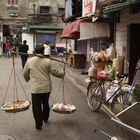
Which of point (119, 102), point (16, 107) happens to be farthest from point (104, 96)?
point (16, 107)

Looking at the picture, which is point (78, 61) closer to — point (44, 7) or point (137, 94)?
point (137, 94)

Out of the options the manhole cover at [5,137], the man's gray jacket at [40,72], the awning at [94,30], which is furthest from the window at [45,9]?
the manhole cover at [5,137]

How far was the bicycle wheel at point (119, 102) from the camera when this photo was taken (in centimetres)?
992

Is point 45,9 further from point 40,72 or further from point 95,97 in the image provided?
point 40,72

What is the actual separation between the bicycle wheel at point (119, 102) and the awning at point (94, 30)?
6.71 meters

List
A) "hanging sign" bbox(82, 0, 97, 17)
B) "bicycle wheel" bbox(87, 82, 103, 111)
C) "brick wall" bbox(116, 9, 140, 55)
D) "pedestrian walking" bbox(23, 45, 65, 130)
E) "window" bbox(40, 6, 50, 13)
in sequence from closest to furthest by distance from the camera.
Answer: "pedestrian walking" bbox(23, 45, 65, 130)
"bicycle wheel" bbox(87, 82, 103, 111)
"brick wall" bbox(116, 9, 140, 55)
"hanging sign" bbox(82, 0, 97, 17)
"window" bbox(40, 6, 50, 13)

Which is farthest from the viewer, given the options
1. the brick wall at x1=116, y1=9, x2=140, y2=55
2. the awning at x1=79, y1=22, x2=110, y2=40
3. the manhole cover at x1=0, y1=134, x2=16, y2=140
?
the awning at x1=79, y1=22, x2=110, y2=40

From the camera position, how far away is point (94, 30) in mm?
17062

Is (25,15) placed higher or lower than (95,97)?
higher

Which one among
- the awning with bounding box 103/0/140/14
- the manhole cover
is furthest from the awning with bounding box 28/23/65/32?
the manhole cover

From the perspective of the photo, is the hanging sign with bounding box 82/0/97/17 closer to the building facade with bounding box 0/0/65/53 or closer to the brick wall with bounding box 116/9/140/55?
the brick wall with bounding box 116/9/140/55

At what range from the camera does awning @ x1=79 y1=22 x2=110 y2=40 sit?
16.8m

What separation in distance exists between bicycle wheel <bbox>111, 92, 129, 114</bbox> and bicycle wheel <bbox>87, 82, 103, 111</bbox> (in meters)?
0.56

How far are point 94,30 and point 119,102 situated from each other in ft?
23.7
